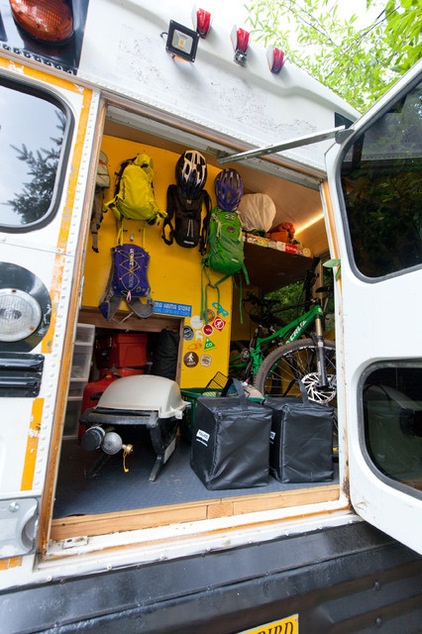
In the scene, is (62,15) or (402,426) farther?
(402,426)

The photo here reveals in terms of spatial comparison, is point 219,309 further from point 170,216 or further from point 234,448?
point 234,448

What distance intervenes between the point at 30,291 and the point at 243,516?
131cm

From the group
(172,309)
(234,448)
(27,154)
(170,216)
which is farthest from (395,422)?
(170,216)

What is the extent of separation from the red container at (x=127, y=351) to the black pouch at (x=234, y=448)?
1554mm

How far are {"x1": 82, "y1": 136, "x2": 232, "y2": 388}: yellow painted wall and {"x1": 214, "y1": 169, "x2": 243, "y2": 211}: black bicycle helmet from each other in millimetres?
600

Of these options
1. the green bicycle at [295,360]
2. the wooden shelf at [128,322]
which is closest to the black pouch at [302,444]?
the green bicycle at [295,360]

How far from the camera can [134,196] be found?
2.70m

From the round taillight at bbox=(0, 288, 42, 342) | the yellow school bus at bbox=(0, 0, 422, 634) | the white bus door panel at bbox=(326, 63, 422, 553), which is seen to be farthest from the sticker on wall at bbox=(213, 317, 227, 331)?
the round taillight at bbox=(0, 288, 42, 342)

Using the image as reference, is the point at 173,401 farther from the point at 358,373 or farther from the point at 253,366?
the point at 253,366

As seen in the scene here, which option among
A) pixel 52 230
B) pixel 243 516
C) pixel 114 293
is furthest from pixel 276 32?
pixel 243 516

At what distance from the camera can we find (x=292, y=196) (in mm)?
3793

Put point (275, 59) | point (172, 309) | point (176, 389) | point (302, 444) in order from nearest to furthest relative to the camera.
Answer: point (275, 59) < point (302, 444) < point (176, 389) < point (172, 309)

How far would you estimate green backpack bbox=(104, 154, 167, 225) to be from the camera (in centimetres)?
271

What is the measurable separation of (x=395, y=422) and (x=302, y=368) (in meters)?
1.90
